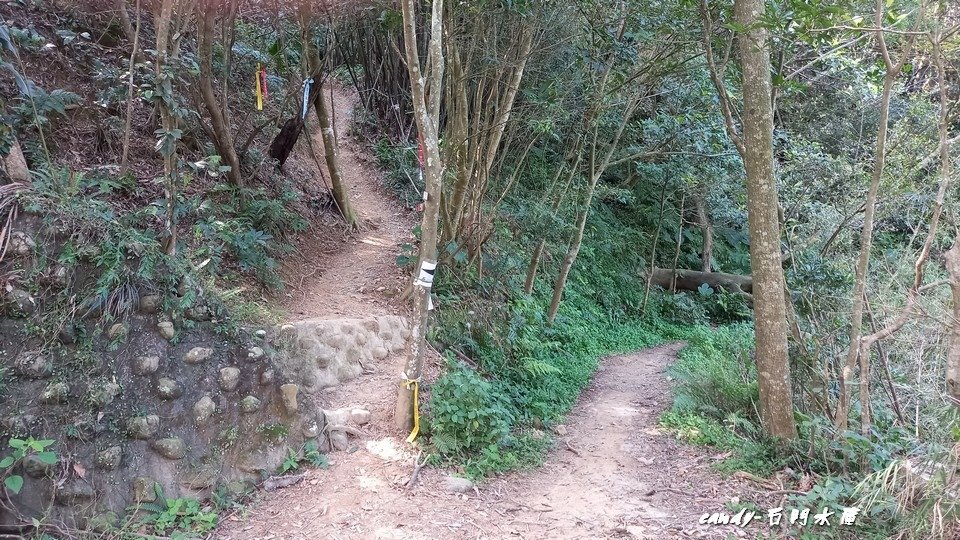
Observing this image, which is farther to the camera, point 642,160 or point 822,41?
point 642,160

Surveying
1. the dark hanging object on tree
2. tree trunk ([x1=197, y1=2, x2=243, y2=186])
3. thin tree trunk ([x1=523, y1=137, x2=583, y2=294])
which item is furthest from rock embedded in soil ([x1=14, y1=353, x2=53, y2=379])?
thin tree trunk ([x1=523, y1=137, x2=583, y2=294])

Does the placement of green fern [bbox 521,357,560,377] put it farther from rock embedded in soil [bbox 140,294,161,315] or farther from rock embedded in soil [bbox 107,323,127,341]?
rock embedded in soil [bbox 107,323,127,341]

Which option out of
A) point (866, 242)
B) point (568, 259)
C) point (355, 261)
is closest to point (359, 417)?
point (355, 261)

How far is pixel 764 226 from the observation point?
5.28 metres

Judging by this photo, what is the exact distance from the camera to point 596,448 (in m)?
6.07

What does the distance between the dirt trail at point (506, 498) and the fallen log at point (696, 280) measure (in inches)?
384

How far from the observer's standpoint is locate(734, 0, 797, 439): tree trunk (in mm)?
5195

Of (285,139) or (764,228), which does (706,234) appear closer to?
(764,228)

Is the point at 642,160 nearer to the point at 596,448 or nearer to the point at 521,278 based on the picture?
the point at 521,278

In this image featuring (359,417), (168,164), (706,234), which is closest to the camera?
(168,164)

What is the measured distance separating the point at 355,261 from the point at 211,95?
110 inches

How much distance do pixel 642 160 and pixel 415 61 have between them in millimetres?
9107

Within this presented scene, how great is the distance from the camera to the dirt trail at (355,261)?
22.2 feet

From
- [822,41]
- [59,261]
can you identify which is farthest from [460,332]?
[822,41]
